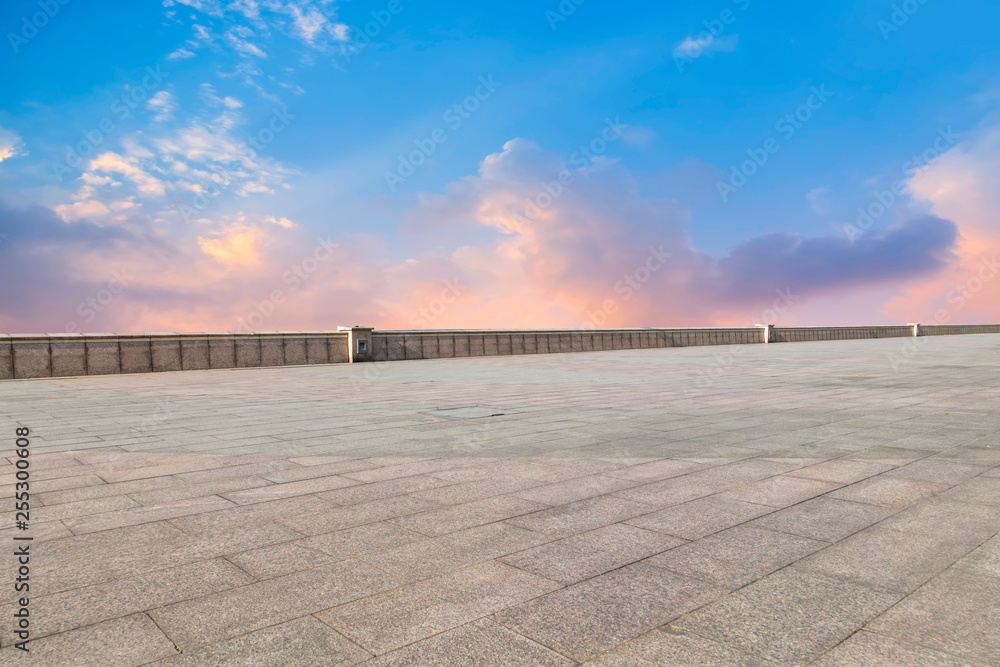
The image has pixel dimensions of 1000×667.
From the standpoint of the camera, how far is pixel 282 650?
240 cm

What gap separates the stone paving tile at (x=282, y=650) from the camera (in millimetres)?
2316

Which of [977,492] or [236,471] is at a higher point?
[236,471]

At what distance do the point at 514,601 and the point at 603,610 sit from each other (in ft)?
1.31

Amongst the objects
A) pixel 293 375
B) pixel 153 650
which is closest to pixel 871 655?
pixel 153 650

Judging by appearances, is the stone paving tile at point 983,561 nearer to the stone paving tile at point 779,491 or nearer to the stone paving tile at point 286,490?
the stone paving tile at point 779,491

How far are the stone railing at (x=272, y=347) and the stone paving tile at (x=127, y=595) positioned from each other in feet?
58.0

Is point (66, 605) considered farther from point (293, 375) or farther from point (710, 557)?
point (293, 375)

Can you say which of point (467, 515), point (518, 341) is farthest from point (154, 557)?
point (518, 341)

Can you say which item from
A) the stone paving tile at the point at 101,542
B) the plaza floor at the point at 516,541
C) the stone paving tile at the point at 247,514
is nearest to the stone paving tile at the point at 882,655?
the plaza floor at the point at 516,541

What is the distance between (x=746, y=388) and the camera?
1205 cm

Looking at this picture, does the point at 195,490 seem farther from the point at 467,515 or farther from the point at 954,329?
the point at 954,329

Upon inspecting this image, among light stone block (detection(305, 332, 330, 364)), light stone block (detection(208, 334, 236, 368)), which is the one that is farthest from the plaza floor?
light stone block (detection(305, 332, 330, 364))

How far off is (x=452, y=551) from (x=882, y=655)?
6.71 feet

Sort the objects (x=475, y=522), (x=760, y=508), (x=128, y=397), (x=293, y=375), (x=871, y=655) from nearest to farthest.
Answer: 1. (x=871, y=655)
2. (x=475, y=522)
3. (x=760, y=508)
4. (x=128, y=397)
5. (x=293, y=375)
